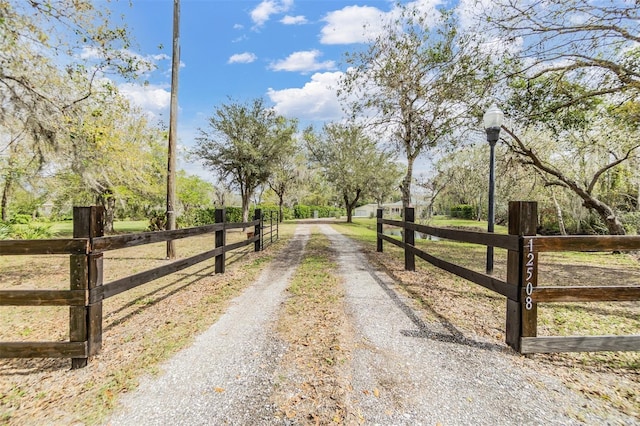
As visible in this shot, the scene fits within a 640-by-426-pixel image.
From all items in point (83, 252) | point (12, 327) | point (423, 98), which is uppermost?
point (423, 98)

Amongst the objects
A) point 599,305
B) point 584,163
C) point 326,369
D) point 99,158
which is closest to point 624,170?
point 584,163

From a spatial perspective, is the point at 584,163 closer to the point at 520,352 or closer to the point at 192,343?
the point at 520,352

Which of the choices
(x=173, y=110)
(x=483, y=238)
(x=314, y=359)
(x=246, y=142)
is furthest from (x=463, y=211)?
(x=314, y=359)

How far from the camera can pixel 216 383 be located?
2387mm

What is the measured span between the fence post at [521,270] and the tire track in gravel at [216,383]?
231 cm

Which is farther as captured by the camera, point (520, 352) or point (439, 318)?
point (439, 318)

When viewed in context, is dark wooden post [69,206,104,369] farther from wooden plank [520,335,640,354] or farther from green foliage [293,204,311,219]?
green foliage [293,204,311,219]

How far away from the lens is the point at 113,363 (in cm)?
272

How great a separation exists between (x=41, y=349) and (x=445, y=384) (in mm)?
3501

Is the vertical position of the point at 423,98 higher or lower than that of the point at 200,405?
higher

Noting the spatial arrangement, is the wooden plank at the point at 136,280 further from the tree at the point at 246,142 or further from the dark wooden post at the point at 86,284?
the tree at the point at 246,142

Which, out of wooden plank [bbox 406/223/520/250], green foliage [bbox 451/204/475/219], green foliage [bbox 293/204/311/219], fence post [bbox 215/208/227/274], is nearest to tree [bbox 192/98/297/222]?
fence post [bbox 215/208/227/274]

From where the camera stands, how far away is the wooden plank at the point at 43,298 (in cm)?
258

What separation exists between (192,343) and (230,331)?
17.3 inches
